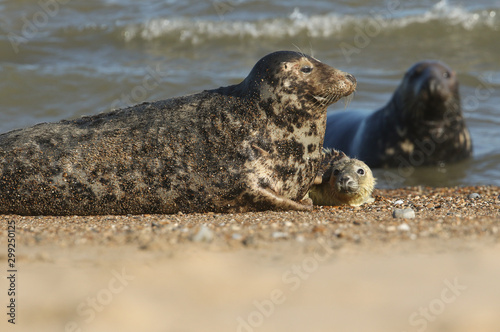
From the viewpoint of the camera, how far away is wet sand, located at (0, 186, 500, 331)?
2.67 metres

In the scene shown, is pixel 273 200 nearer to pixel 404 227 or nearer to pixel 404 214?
pixel 404 214

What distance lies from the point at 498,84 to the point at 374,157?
13.1 ft

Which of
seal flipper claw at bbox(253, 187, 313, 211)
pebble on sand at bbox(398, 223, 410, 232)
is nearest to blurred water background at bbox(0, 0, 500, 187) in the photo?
seal flipper claw at bbox(253, 187, 313, 211)

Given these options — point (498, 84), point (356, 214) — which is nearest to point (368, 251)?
point (356, 214)

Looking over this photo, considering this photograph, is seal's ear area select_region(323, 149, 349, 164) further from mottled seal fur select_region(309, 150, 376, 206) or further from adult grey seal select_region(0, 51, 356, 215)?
adult grey seal select_region(0, 51, 356, 215)

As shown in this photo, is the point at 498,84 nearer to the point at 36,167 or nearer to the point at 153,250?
the point at 36,167

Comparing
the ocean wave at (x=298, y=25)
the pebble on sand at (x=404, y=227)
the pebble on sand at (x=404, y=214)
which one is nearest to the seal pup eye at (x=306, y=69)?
the pebble on sand at (x=404, y=214)

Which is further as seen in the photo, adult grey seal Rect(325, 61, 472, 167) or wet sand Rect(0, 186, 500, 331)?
adult grey seal Rect(325, 61, 472, 167)

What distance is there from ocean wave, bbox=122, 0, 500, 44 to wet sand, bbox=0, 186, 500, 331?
37.5 ft

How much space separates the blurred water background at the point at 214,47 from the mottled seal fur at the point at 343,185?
2.90m

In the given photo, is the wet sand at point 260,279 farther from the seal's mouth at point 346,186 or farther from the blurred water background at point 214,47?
the blurred water background at point 214,47

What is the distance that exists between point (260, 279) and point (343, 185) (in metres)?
2.76

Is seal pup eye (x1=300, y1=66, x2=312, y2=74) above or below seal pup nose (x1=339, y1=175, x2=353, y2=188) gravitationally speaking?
above

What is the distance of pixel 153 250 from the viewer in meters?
3.19
